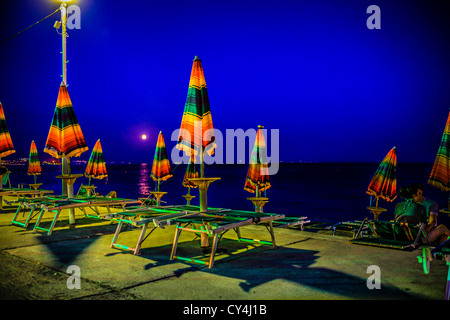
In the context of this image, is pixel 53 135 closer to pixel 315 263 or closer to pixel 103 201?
pixel 103 201

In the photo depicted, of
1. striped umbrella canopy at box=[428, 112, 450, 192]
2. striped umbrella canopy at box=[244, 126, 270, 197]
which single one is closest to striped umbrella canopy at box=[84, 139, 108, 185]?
striped umbrella canopy at box=[244, 126, 270, 197]

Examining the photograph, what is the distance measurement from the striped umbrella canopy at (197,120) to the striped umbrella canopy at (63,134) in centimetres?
389

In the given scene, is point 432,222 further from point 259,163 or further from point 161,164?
point 161,164

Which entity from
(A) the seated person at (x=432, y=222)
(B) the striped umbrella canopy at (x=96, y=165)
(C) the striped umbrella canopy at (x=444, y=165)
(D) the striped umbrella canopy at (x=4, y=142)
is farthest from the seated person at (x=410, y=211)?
(B) the striped umbrella canopy at (x=96, y=165)

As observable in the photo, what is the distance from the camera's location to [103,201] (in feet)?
23.3

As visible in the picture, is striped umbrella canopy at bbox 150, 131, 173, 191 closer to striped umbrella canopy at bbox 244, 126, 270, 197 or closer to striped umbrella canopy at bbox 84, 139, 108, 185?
striped umbrella canopy at bbox 244, 126, 270, 197

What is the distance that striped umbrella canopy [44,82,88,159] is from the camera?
25.2 ft

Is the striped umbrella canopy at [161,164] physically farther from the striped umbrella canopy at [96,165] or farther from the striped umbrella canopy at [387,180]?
the striped umbrella canopy at [387,180]

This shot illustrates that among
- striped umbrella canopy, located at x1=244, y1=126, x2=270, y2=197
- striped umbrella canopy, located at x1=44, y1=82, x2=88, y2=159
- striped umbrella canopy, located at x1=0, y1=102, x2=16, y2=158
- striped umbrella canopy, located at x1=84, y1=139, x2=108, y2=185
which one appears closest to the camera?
striped umbrella canopy, located at x1=44, y1=82, x2=88, y2=159

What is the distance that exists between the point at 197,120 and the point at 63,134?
435 centimetres

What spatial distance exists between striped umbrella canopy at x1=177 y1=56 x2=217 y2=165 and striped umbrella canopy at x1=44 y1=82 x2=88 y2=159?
389cm
